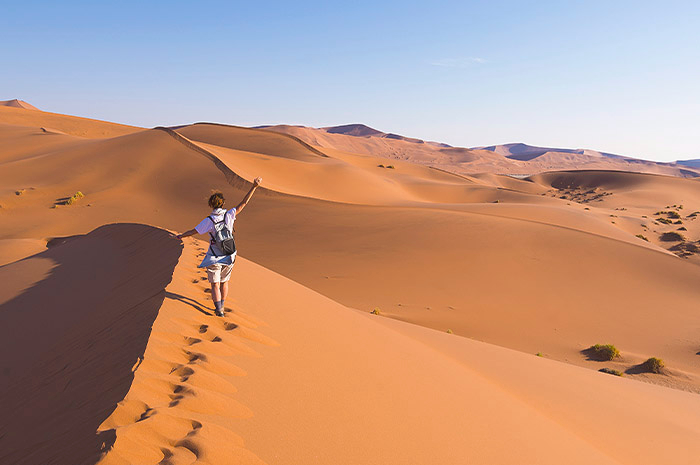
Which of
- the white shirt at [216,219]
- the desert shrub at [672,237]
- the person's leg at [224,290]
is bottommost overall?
the desert shrub at [672,237]

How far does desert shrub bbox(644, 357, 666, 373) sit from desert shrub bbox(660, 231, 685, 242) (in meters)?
26.0

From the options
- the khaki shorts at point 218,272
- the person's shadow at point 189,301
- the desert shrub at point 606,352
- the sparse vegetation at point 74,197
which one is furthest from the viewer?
the sparse vegetation at point 74,197

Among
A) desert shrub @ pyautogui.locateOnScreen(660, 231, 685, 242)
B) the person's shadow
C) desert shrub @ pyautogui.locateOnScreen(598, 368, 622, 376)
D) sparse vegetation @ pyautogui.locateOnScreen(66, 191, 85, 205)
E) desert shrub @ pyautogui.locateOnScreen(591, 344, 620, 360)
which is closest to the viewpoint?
the person's shadow

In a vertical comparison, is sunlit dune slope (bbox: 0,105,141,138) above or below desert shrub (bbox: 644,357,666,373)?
above

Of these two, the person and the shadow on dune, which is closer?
the shadow on dune

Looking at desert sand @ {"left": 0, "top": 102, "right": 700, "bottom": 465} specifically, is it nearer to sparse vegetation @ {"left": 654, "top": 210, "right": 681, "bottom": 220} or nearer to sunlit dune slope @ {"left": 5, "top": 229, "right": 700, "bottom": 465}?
sunlit dune slope @ {"left": 5, "top": 229, "right": 700, "bottom": 465}

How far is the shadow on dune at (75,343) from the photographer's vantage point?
2.93 m

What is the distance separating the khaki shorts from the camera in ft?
16.0

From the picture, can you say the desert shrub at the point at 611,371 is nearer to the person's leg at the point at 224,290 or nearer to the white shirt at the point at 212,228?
the person's leg at the point at 224,290

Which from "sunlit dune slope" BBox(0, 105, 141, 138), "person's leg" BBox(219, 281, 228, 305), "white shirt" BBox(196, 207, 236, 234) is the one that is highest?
"sunlit dune slope" BBox(0, 105, 141, 138)

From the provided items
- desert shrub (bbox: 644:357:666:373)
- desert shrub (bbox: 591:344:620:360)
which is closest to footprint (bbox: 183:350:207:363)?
desert shrub (bbox: 591:344:620:360)

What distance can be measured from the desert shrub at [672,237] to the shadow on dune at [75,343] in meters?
33.6

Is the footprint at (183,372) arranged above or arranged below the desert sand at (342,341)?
above

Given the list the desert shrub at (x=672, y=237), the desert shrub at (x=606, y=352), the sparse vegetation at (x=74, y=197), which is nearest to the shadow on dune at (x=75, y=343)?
the desert shrub at (x=606, y=352)
